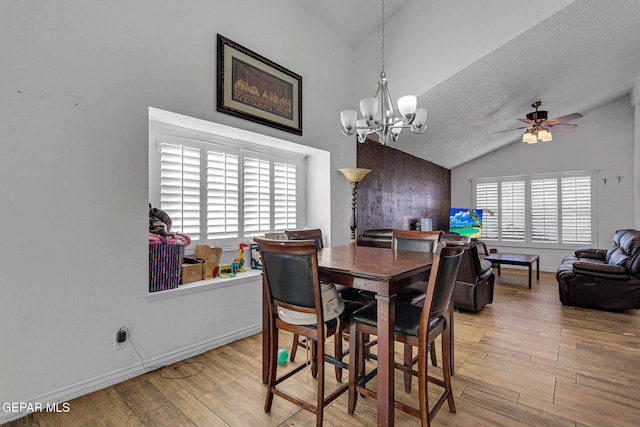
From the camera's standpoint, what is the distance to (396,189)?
17.4 ft

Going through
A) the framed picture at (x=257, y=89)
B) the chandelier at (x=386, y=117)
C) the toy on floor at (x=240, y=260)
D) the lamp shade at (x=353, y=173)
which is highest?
the framed picture at (x=257, y=89)

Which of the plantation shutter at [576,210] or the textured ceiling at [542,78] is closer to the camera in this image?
the textured ceiling at [542,78]

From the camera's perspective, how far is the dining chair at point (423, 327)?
1525 mm

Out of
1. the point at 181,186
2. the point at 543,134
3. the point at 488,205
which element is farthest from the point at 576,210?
the point at 181,186

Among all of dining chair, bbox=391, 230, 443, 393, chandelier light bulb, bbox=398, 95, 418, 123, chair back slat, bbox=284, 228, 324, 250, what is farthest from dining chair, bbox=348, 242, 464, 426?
chandelier light bulb, bbox=398, 95, 418, 123

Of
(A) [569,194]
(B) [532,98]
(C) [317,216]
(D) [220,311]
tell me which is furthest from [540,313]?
(A) [569,194]

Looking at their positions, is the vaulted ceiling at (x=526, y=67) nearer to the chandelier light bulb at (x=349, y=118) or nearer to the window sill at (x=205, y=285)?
the chandelier light bulb at (x=349, y=118)

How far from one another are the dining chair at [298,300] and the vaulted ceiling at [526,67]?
118 inches

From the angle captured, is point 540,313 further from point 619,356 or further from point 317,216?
point 317,216

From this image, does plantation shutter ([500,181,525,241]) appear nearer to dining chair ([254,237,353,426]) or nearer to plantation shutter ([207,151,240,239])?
plantation shutter ([207,151,240,239])

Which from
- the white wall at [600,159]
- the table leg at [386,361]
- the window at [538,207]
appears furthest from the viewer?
the window at [538,207]

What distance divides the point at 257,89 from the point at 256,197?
1.12 metres

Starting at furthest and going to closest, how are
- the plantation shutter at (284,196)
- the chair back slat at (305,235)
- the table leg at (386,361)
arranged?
1. the plantation shutter at (284,196)
2. the chair back slat at (305,235)
3. the table leg at (386,361)

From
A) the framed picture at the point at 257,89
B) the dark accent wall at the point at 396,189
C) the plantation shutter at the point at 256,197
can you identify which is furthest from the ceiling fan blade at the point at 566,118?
the plantation shutter at the point at 256,197
